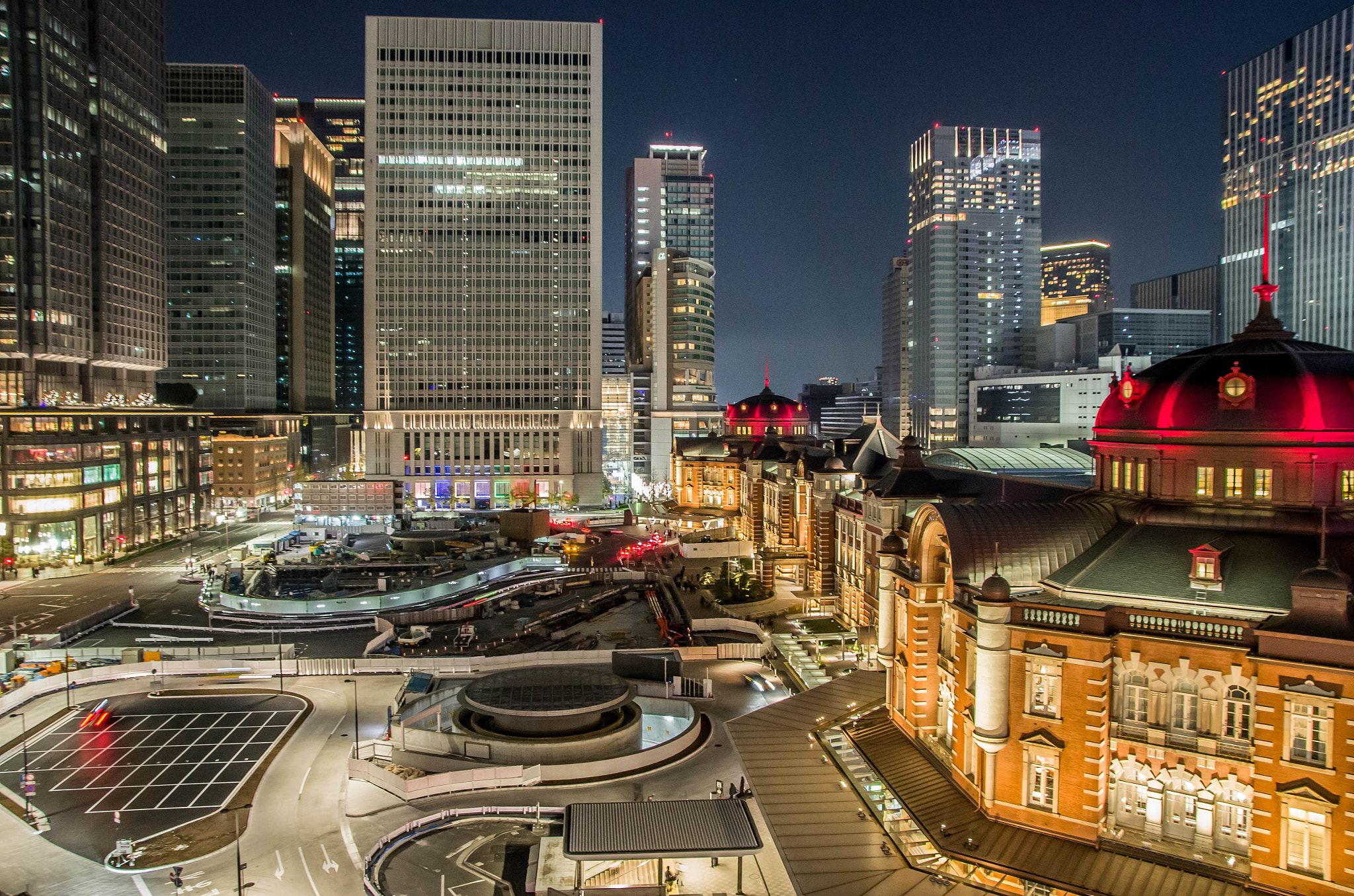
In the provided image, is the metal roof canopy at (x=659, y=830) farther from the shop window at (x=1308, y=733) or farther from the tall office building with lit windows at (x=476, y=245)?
the tall office building with lit windows at (x=476, y=245)

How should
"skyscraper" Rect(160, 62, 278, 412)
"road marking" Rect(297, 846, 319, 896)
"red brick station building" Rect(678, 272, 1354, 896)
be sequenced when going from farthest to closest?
"skyscraper" Rect(160, 62, 278, 412)
"road marking" Rect(297, 846, 319, 896)
"red brick station building" Rect(678, 272, 1354, 896)

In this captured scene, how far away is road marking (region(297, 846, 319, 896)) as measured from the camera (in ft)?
109

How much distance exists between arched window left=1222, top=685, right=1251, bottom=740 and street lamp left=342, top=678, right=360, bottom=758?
3885 centimetres

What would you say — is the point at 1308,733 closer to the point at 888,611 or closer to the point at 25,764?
the point at 888,611

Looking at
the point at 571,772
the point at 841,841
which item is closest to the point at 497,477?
the point at 571,772

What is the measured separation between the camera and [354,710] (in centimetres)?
5112

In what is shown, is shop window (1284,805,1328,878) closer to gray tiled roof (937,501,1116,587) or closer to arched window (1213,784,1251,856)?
arched window (1213,784,1251,856)

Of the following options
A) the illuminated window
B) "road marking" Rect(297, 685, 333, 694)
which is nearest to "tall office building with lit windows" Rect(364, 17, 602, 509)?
"road marking" Rect(297, 685, 333, 694)

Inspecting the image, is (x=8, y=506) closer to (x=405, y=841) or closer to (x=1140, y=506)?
(x=405, y=841)

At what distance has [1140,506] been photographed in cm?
3578

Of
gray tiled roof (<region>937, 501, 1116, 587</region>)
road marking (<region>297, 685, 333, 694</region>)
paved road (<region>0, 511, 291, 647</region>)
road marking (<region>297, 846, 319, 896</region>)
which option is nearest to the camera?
road marking (<region>297, 846, 319, 896</region>)

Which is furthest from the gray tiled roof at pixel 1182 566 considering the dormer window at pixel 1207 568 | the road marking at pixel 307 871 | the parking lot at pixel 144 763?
the parking lot at pixel 144 763

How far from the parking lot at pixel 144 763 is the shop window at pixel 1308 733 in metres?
44.1

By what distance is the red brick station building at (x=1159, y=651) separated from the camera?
82.8 ft
